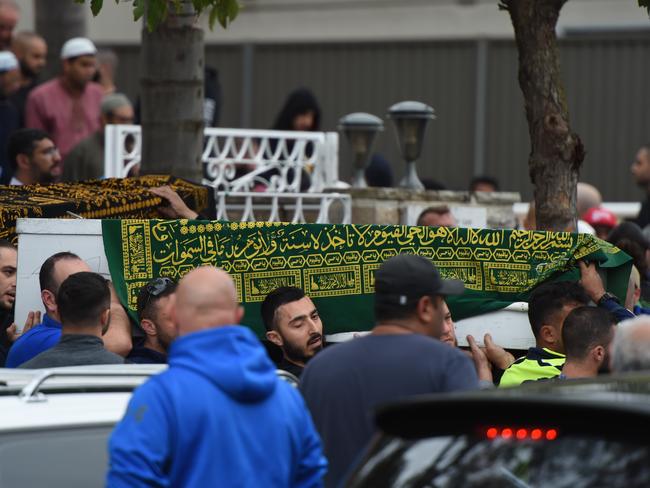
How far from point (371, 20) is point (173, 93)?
1331cm

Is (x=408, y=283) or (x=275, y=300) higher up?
(x=408, y=283)

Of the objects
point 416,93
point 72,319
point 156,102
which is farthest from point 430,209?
point 416,93

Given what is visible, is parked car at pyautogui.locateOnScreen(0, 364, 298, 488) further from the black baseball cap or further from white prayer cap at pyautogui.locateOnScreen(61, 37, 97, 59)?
white prayer cap at pyautogui.locateOnScreen(61, 37, 97, 59)

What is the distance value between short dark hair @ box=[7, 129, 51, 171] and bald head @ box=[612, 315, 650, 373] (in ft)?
19.7

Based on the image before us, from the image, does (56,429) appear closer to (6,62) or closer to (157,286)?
(157,286)

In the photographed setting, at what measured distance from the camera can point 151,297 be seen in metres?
7.36

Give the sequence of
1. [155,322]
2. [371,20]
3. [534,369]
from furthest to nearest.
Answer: [371,20] → [155,322] → [534,369]

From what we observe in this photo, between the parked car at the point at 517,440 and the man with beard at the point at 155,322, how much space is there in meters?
3.34

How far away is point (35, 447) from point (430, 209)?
20.0ft

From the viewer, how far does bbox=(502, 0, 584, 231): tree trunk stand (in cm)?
866

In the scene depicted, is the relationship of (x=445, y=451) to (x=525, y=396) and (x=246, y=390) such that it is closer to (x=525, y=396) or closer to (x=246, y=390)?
(x=525, y=396)

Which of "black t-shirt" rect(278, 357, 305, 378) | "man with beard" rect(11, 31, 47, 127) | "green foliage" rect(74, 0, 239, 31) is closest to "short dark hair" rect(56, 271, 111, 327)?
"black t-shirt" rect(278, 357, 305, 378)

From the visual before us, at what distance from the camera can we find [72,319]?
253 inches

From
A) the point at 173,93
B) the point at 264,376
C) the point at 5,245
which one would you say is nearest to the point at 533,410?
the point at 264,376
